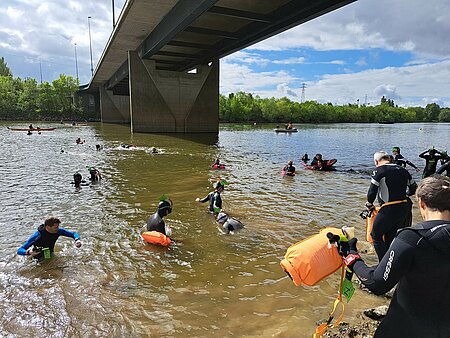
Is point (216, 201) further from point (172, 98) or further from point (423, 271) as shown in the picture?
point (172, 98)

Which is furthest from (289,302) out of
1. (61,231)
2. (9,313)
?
(61,231)

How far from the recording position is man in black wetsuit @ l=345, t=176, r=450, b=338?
1903mm

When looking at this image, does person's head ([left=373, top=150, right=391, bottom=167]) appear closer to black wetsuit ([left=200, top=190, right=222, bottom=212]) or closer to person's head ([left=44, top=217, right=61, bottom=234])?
black wetsuit ([left=200, top=190, right=222, bottom=212])

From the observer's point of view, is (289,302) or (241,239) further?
(241,239)

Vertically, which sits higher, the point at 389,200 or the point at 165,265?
the point at 389,200

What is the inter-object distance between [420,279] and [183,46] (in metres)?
33.9

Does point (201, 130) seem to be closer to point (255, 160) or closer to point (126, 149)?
point (126, 149)

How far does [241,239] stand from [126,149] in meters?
19.9

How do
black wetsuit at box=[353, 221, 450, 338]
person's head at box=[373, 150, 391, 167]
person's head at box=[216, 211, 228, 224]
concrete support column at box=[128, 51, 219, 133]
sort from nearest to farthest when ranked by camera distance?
1. black wetsuit at box=[353, 221, 450, 338]
2. person's head at box=[373, 150, 391, 167]
3. person's head at box=[216, 211, 228, 224]
4. concrete support column at box=[128, 51, 219, 133]

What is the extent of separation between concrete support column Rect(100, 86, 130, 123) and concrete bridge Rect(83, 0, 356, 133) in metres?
24.4

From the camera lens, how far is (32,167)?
16.3 metres

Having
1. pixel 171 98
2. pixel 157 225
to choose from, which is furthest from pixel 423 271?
pixel 171 98

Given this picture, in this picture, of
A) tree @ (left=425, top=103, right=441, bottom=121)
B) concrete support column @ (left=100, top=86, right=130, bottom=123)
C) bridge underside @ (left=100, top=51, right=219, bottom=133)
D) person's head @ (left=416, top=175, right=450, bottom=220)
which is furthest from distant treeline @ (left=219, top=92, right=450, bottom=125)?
person's head @ (left=416, top=175, right=450, bottom=220)

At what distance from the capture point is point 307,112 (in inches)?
4872
